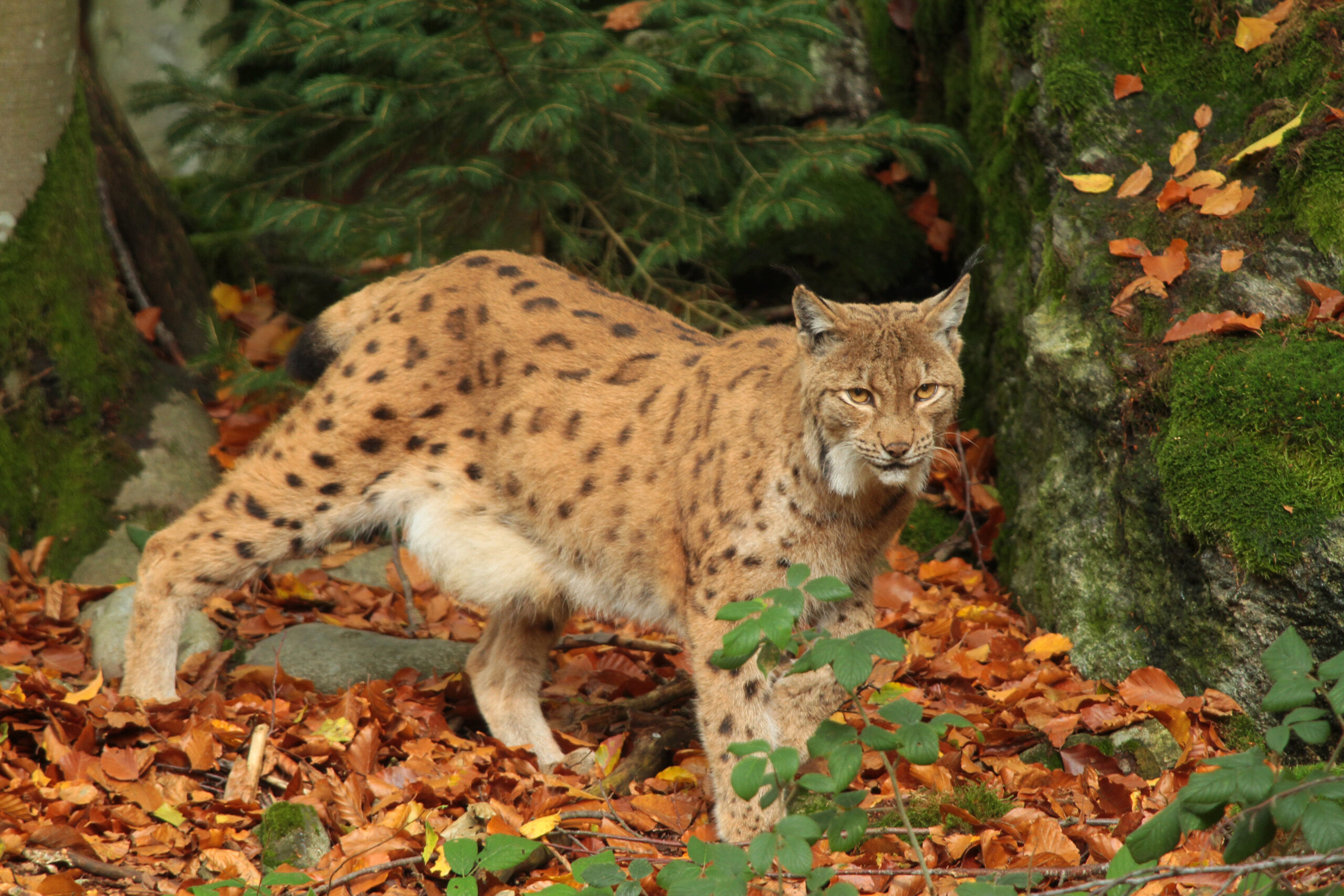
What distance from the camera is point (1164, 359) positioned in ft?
16.6

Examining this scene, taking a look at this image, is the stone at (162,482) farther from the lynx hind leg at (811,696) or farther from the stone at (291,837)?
the lynx hind leg at (811,696)

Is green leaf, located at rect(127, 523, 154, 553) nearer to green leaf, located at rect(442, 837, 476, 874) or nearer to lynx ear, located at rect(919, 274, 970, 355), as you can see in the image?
green leaf, located at rect(442, 837, 476, 874)

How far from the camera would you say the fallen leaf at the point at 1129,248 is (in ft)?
17.9

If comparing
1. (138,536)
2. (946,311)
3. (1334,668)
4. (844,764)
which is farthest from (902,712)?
(138,536)

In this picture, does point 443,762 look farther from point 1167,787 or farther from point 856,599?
point 1167,787

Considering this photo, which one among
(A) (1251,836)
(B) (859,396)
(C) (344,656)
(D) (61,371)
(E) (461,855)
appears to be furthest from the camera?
(D) (61,371)

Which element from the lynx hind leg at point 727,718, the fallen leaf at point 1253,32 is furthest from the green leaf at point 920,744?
the fallen leaf at point 1253,32

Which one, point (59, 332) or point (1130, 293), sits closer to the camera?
point (1130, 293)

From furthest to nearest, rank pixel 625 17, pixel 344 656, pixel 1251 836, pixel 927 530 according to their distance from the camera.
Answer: pixel 625 17 → pixel 927 530 → pixel 344 656 → pixel 1251 836

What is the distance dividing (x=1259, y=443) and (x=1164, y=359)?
1.98 feet

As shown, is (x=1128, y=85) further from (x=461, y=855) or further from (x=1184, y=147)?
(x=461, y=855)

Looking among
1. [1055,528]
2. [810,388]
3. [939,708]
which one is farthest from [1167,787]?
[810,388]

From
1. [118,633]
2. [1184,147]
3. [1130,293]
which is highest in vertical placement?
[1184,147]

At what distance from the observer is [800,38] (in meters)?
6.55
